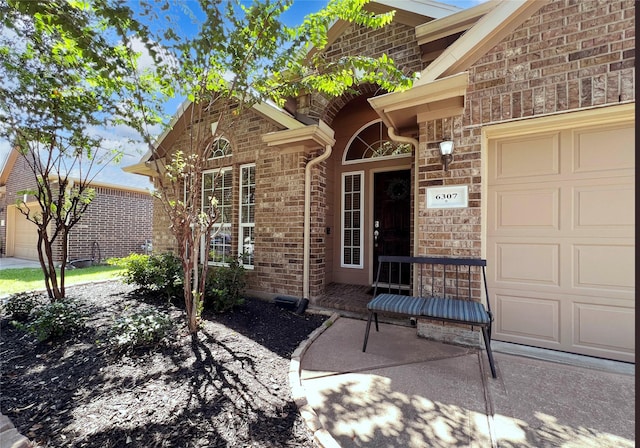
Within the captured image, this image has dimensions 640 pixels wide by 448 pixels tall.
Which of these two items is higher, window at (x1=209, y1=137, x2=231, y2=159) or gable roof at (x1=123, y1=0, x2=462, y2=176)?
gable roof at (x1=123, y1=0, x2=462, y2=176)

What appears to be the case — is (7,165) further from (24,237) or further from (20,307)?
(20,307)

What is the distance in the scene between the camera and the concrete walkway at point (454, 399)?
1866 mm

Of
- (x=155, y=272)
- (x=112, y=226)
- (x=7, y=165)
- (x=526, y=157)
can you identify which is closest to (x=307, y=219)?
(x=155, y=272)

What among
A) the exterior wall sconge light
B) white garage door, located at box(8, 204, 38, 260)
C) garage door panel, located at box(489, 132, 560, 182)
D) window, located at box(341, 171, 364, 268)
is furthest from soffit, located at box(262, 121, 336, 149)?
white garage door, located at box(8, 204, 38, 260)

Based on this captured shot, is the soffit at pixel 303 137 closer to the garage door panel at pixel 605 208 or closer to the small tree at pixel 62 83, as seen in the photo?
the small tree at pixel 62 83


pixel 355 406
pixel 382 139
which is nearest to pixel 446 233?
pixel 355 406

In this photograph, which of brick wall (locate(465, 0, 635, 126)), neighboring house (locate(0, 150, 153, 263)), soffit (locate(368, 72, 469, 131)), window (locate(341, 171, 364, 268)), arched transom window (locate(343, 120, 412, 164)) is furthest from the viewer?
neighboring house (locate(0, 150, 153, 263))

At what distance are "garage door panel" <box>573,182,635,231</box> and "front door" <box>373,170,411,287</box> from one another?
2620mm

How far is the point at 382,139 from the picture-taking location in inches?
225

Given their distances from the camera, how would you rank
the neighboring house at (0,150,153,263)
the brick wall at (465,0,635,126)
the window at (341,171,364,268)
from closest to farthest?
the brick wall at (465,0,635,126), the window at (341,171,364,268), the neighboring house at (0,150,153,263)

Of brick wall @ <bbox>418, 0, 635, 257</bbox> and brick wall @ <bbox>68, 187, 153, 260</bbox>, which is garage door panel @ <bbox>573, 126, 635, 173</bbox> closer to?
brick wall @ <bbox>418, 0, 635, 257</bbox>

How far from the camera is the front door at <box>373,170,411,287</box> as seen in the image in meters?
5.45

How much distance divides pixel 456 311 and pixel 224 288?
3.14 metres

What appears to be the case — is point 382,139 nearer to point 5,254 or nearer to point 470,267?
point 470,267
